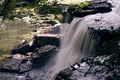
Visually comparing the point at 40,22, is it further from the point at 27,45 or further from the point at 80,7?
the point at 80,7

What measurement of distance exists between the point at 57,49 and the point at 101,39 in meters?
4.75

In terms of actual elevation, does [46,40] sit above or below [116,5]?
below

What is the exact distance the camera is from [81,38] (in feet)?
51.4

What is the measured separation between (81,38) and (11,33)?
9.58 m

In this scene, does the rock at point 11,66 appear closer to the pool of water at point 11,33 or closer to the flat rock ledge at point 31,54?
the flat rock ledge at point 31,54

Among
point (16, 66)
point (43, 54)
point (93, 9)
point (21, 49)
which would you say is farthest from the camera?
point (21, 49)

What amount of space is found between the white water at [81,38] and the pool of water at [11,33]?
169 inches

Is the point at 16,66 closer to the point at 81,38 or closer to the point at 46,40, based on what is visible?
the point at 46,40

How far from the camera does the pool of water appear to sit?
66.4ft

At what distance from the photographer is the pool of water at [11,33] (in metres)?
20.2

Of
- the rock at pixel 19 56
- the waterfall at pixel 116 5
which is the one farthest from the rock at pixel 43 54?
the waterfall at pixel 116 5

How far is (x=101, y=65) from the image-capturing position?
7043 millimetres

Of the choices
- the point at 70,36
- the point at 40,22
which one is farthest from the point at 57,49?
the point at 40,22

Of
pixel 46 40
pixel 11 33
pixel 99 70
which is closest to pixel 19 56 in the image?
pixel 46 40
